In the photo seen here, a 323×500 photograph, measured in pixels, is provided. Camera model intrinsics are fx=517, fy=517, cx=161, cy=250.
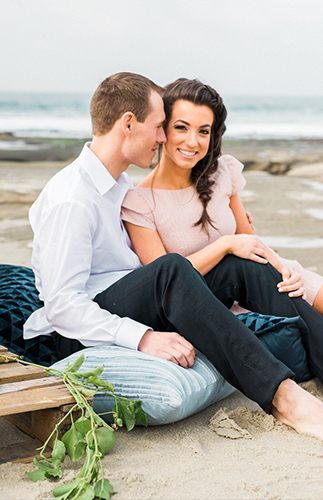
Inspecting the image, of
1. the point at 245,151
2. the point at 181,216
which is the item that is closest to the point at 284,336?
the point at 181,216

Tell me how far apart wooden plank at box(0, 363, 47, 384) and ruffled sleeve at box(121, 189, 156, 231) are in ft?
3.42

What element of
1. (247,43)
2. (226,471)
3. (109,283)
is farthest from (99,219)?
(247,43)

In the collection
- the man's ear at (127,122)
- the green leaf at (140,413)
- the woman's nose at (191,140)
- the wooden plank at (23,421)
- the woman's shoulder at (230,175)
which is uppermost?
the man's ear at (127,122)

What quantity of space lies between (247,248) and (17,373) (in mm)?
1258

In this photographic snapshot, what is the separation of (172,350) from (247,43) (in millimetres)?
43250

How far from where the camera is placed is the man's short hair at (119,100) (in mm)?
2594

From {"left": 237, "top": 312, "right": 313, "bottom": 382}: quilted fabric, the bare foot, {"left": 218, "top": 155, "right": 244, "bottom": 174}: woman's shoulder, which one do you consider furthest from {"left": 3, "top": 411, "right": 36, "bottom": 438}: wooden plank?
{"left": 218, "top": 155, "right": 244, "bottom": 174}: woman's shoulder

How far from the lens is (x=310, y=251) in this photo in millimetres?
5574

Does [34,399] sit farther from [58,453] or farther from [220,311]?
[220,311]

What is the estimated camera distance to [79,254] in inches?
90.4

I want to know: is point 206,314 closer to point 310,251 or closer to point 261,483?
point 261,483

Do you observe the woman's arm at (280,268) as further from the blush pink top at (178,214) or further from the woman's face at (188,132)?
the woman's face at (188,132)

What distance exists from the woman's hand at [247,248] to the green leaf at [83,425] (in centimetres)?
122

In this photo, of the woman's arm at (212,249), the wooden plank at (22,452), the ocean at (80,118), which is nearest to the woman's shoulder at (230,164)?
the woman's arm at (212,249)
